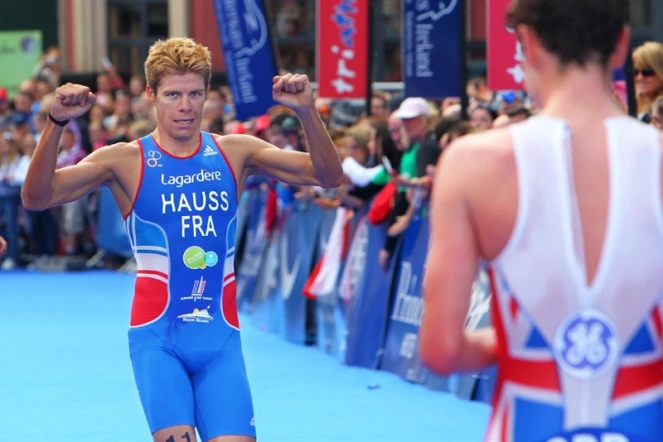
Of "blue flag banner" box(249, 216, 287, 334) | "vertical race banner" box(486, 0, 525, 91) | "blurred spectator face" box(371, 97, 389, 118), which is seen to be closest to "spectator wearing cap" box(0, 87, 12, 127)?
"blue flag banner" box(249, 216, 287, 334)

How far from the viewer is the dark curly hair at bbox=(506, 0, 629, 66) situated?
265 cm

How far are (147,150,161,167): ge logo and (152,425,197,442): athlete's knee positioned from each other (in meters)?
1.07

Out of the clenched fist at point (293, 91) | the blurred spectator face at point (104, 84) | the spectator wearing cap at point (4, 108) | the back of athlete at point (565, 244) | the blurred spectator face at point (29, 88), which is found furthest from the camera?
the blurred spectator face at point (104, 84)

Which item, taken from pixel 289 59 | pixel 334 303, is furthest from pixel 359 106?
pixel 289 59

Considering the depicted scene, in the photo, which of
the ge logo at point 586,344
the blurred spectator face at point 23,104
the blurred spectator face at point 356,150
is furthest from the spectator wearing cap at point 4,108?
the ge logo at point 586,344

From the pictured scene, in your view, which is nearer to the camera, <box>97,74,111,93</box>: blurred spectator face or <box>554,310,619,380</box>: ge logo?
<box>554,310,619,380</box>: ge logo

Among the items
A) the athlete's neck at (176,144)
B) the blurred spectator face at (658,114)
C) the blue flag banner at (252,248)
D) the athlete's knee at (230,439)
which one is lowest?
the blue flag banner at (252,248)

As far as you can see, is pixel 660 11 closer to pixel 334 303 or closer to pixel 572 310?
pixel 334 303

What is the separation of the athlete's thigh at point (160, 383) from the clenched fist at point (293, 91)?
1.06m

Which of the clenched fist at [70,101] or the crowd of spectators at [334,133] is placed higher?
the clenched fist at [70,101]

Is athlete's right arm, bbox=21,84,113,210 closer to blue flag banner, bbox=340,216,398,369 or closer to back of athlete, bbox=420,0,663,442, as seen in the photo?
back of athlete, bbox=420,0,663,442

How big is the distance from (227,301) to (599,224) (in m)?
2.71

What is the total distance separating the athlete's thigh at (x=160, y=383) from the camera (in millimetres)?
4773

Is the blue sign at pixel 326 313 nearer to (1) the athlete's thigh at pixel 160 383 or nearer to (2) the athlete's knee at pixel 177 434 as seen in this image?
(1) the athlete's thigh at pixel 160 383
